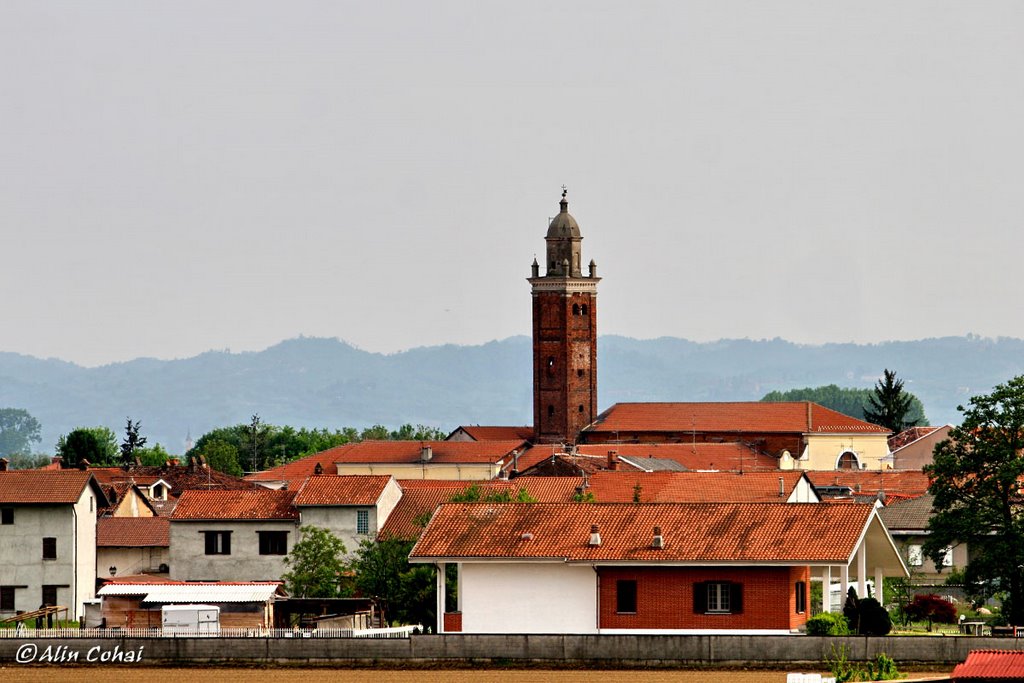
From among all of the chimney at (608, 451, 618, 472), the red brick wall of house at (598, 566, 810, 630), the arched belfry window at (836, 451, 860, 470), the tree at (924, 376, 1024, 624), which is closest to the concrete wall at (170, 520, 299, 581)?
the red brick wall of house at (598, 566, 810, 630)

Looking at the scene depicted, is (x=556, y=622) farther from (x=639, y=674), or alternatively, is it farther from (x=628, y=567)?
(x=639, y=674)

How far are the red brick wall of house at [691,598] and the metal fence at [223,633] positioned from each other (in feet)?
17.2

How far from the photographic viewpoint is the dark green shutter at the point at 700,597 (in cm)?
5462

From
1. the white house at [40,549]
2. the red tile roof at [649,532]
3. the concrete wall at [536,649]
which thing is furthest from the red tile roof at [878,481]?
the concrete wall at [536,649]

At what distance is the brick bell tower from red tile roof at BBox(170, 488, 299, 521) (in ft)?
291

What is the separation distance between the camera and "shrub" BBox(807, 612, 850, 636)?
5222 cm

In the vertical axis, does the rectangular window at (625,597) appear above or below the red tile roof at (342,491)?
below

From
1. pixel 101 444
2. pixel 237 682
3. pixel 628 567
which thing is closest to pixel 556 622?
pixel 628 567

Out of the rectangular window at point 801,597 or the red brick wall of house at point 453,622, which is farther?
the red brick wall of house at point 453,622

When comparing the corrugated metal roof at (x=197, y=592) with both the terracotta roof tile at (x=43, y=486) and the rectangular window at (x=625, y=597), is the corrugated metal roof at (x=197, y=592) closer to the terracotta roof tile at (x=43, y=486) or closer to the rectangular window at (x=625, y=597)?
the terracotta roof tile at (x=43, y=486)

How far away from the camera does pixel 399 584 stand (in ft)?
203

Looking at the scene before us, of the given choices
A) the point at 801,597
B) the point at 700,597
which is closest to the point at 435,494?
the point at 700,597

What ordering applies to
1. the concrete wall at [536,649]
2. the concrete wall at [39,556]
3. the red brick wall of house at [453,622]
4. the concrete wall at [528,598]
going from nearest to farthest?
the concrete wall at [536,649] < the concrete wall at [528,598] < the red brick wall of house at [453,622] < the concrete wall at [39,556]

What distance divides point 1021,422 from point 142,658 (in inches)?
1038
